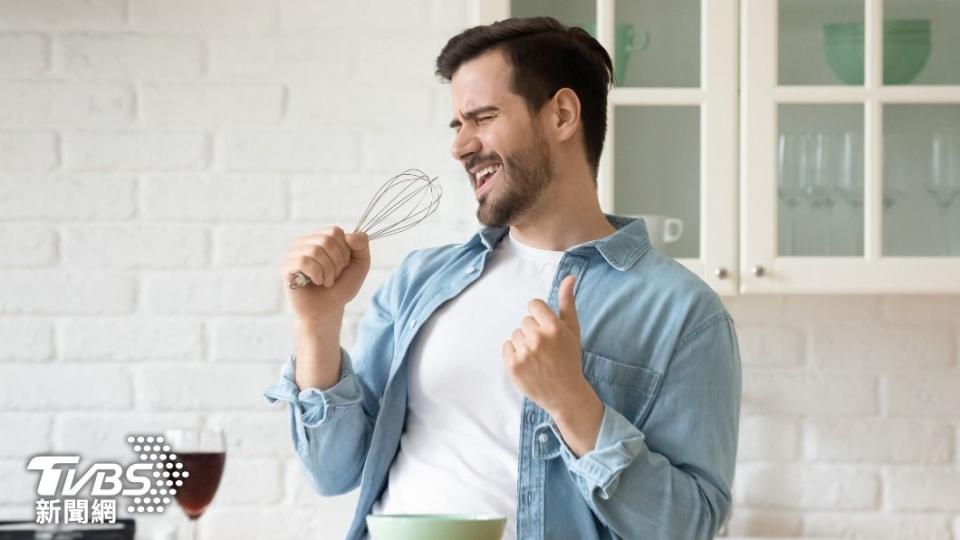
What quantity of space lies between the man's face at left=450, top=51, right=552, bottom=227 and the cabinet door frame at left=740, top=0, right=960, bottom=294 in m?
0.67

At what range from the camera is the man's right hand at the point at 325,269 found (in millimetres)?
1915

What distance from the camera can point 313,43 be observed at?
119 inches

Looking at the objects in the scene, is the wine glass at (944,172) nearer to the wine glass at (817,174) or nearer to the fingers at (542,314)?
the wine glass at (817,174)

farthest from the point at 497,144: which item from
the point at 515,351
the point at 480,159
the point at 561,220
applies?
the point at 515,351

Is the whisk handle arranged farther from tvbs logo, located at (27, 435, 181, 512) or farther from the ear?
the ear

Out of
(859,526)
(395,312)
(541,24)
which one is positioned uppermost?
(541,24)

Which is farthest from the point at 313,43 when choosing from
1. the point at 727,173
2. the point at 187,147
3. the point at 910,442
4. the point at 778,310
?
the point at 910,442

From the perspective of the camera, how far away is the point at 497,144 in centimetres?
216

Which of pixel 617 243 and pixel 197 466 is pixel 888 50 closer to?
pixel 617 243

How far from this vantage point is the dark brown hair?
2213mm

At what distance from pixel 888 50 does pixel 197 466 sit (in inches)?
66.4

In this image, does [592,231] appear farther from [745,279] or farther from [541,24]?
[745,279]

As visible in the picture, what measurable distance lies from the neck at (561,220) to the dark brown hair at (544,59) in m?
0.11

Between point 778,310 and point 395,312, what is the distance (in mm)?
1080
